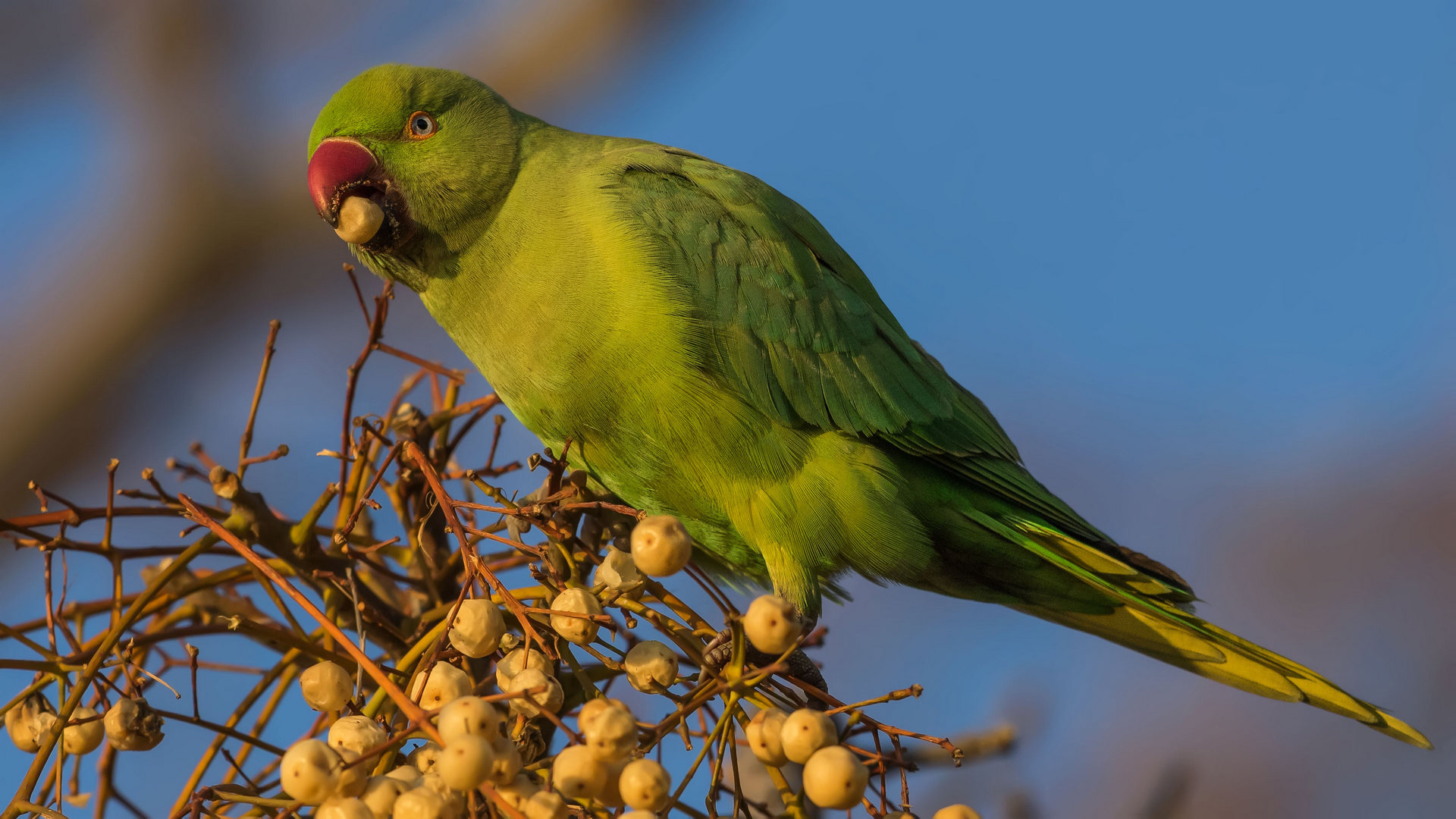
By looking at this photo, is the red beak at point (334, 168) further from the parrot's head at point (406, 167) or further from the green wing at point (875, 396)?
the green wing at point (875, 396)

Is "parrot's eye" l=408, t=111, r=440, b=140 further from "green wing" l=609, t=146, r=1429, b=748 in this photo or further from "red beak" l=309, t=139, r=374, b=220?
"green wing" l=609, t=146, r=1429, b=748

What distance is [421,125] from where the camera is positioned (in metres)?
2.38

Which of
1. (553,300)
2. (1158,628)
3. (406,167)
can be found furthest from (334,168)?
(1158,628)

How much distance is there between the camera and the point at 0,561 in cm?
411

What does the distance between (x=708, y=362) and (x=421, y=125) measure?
807 millimetres

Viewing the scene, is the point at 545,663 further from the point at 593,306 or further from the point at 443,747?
the point at 593,306

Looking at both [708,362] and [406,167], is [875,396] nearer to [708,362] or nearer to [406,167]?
[708,362]

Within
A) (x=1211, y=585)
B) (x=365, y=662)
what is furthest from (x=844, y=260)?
(x=1211, y=585)

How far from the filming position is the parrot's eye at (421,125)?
7.77 ft

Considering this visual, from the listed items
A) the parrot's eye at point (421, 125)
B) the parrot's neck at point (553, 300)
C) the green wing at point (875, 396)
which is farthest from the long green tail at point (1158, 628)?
the parrot's eye at point (421, 125)

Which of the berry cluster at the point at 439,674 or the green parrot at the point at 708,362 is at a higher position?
the green parrot at the point at 708,362

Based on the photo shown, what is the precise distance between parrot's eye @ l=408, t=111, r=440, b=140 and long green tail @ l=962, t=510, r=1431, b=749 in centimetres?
143

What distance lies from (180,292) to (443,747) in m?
4.22

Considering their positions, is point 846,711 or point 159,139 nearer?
point 846,711
